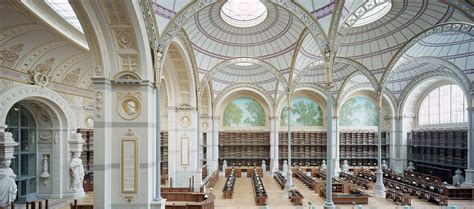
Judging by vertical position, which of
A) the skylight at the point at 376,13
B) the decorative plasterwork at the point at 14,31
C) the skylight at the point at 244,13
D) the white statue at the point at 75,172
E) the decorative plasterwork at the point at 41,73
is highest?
the skylight at the point at 244,13

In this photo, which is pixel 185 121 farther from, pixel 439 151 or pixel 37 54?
pixel 439 151

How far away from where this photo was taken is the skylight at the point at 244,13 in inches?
733

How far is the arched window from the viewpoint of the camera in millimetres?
23812

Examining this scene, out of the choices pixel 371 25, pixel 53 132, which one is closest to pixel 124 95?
pixel 53 132

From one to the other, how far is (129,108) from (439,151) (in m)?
25.8

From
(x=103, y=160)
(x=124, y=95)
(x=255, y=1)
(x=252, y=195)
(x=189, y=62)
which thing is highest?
(x=255, y=1)

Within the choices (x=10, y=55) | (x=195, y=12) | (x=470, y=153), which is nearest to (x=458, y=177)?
(x=470, y=153)

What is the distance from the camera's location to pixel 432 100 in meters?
26.8

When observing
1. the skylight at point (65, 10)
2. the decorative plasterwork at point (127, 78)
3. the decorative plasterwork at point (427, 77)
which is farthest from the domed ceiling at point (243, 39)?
the decorative plasterwork at point (427, 77)

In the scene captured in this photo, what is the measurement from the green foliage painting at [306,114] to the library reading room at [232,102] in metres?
0.11

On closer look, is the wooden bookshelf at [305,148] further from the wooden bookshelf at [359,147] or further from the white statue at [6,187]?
the white statue at [6,187]

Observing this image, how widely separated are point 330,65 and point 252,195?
11.4m

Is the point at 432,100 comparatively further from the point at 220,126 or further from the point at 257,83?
the point at 220,126

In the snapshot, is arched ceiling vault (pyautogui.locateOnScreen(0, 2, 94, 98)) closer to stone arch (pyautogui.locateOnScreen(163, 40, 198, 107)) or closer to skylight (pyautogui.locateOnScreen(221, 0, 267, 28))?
stone arch (pyautogui.locateOnScreen(163, 40, 198, 107))
